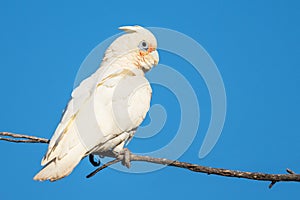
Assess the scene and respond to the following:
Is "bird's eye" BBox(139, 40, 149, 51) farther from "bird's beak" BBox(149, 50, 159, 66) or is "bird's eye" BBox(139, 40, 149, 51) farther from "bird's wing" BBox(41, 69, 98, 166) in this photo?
"bird's wing" BBox(41, 69, 98, 166)

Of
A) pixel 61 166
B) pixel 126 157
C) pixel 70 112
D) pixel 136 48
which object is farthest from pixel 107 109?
pixel 136 48

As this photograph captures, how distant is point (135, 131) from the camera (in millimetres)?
5344

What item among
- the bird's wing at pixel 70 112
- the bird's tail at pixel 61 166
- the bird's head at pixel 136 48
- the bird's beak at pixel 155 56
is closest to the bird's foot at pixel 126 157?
the bird's tail at pixel 61 166

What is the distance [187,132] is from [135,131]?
0.63m

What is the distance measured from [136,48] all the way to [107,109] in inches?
56.5

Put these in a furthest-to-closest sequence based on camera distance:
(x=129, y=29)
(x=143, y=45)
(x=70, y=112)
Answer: (x=143, y=45) → (x=129, y=29) → (x=70, y=112)

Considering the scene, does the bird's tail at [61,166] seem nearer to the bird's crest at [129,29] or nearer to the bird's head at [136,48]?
the bird's head at [136,48]

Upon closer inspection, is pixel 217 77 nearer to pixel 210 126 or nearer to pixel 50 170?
pixel 210 126

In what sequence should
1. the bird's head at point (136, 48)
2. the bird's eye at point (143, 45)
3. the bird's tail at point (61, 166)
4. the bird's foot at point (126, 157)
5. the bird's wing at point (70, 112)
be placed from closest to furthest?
the bird's tail at point (61, 166), the bird's wing at point (70, 112), the bird's foot at point (126, 157), the bird's head at point (136, 48), the bird's eye at point (143, 45)

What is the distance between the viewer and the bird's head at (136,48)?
19.2 feet

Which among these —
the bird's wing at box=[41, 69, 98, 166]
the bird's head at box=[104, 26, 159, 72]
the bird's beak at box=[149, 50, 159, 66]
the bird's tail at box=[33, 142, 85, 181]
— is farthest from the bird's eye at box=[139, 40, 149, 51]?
the bird's tail at box=[33, 142, 85, 181]

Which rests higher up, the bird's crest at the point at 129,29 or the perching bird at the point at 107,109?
the bird's crest at the point at 129,29

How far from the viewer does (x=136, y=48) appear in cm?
600

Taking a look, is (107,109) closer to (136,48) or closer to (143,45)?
(136,48)
